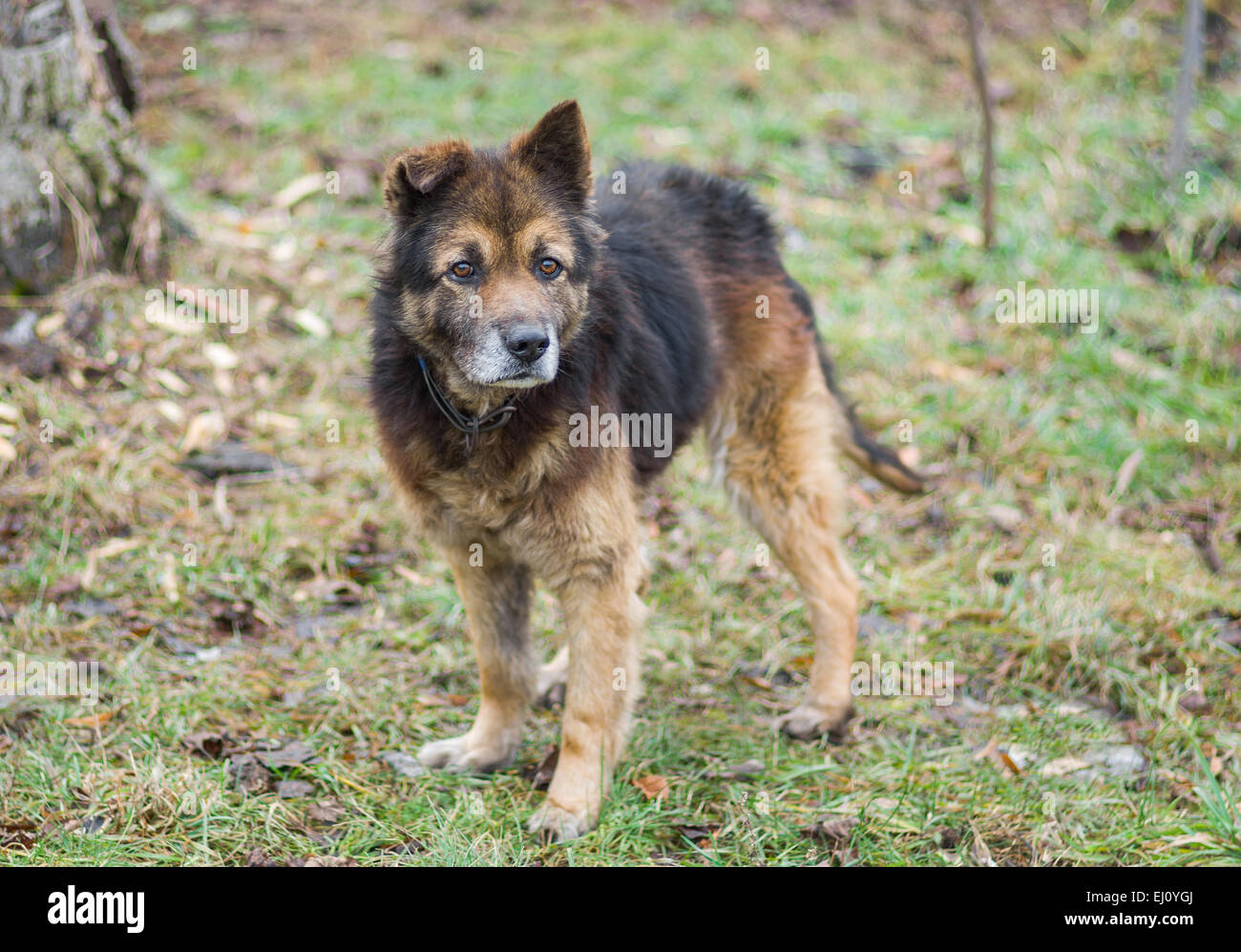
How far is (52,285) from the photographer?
19.4 feet

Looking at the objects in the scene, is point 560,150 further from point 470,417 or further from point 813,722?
point 813,722

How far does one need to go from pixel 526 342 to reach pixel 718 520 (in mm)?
2818

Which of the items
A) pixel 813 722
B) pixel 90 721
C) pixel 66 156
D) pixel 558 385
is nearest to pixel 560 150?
pixel 558 385

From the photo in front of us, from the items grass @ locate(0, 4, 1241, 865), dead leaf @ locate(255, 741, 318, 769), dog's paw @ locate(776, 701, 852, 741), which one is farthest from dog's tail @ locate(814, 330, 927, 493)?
dead leaf @ locate(255, 741, 318, 769)

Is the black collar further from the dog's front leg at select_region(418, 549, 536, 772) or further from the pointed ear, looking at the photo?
the pointed ear

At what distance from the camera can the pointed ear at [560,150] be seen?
3.66 meters

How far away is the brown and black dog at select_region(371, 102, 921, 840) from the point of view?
140 inches

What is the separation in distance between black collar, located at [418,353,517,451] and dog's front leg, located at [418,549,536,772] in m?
0.58

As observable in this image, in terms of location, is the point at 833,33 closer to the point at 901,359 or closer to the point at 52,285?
the point at 901,359

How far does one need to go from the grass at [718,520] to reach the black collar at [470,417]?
4.20 feet

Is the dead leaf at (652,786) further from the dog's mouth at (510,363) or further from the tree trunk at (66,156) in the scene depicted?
the tree trunk at (66,156)

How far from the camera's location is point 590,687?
3846 millimetres
